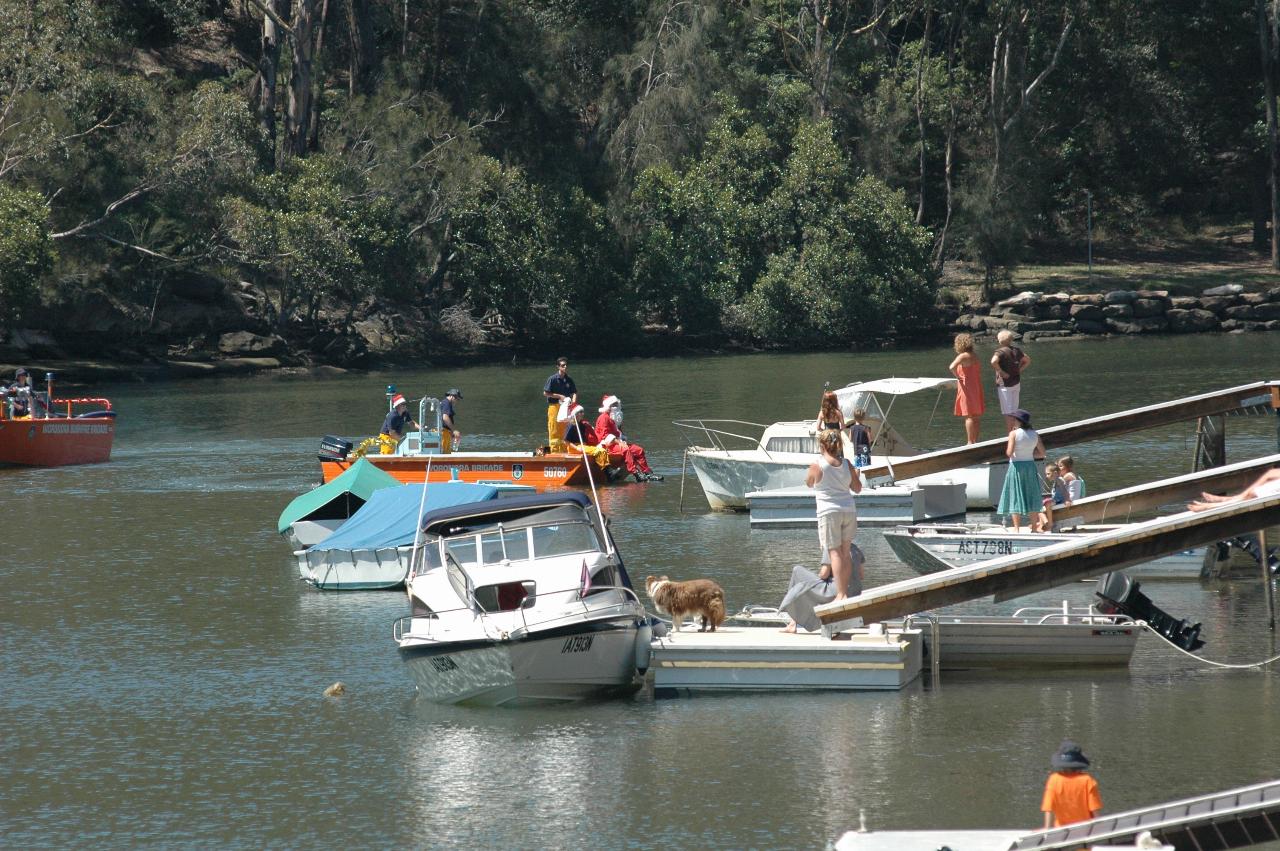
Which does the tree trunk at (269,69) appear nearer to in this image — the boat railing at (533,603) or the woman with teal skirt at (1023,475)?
the woman with teal skirt at (1023,475)

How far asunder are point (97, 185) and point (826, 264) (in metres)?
32.1

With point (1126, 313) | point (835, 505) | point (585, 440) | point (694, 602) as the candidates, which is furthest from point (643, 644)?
point (1126, 313)

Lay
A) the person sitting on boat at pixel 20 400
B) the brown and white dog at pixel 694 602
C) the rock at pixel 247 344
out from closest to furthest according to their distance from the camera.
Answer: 1. the brown and white dog at pixel 694 602
2. the person sitting on boat at pixel 20 400
3. the rock at pixel 247 344

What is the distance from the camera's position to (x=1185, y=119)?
84125 millimetres

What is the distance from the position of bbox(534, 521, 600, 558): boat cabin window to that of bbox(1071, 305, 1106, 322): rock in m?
63.5

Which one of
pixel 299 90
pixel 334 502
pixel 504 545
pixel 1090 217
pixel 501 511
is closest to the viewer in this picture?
pixel 504 545

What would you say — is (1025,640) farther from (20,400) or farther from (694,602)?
(20,400)

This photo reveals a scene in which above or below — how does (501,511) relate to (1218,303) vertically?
below

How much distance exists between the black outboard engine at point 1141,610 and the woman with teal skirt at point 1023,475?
318 centimetres

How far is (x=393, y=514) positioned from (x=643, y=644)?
25.0ft

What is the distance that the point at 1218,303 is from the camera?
7619 centimetres

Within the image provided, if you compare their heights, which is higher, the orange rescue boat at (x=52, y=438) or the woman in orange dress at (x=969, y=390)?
the woman in orange dress at (x=969, y=390)

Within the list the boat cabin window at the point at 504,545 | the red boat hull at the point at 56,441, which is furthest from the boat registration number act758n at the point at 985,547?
the red boat hull at the point at 56,441

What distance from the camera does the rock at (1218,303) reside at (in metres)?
76.1
